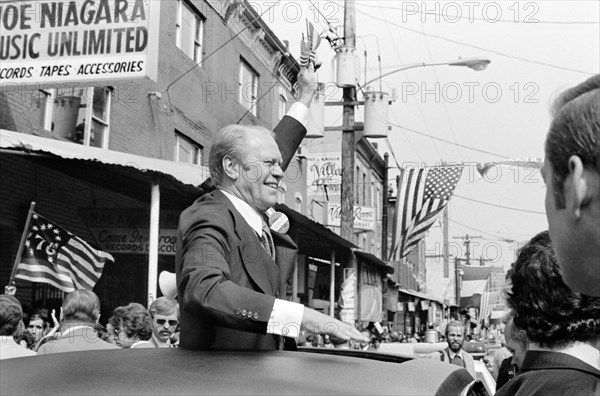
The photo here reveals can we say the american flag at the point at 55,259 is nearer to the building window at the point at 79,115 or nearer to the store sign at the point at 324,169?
the building window at the point at 79,115

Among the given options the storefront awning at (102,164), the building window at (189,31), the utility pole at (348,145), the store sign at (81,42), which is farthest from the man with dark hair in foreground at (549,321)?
the building window at (189,31)

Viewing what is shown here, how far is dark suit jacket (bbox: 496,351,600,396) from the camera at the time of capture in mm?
1903

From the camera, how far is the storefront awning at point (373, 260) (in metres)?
19.5

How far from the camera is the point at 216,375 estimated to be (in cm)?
177

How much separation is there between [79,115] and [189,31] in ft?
16.6

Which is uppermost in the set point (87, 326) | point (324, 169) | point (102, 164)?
point (324, 169)

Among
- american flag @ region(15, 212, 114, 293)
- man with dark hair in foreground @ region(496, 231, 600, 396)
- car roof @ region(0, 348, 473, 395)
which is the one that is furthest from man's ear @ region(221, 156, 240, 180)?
american flag @ region(15, 212, 114, 293)

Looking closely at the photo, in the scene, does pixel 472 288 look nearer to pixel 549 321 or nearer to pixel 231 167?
pixel 231 167

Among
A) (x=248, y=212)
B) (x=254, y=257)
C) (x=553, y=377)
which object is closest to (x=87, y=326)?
(x=248, y=212)

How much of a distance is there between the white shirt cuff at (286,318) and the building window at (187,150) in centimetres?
1366

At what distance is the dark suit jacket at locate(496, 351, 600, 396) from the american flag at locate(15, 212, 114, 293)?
618 cm

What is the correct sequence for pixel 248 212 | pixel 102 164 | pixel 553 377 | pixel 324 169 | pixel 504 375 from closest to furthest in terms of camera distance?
pixel 553 377 < pixel 248 212 < pixel 504 375 < pixel 102 164 < pixel 324 169

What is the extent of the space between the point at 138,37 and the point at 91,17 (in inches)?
26.0

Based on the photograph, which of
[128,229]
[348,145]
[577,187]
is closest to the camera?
[577,187]
